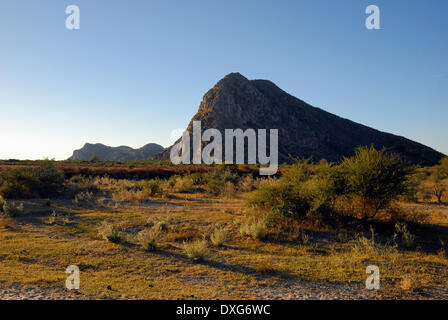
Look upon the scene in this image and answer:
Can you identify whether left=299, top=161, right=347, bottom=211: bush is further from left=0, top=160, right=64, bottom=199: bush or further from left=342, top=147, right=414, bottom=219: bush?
left=0, top=160, right=64, bottom=199: bush

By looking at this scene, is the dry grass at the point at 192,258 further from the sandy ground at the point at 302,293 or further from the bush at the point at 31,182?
the bush at the point at 31,182

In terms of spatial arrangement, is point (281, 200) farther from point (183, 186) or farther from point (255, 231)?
point (183, 186)

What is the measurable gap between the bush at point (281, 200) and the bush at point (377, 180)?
213cm

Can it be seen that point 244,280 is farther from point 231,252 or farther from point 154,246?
point 154,246

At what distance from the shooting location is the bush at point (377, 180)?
10.1 m

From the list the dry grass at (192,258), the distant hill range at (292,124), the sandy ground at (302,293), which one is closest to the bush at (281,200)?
the dry grass at (192,258)

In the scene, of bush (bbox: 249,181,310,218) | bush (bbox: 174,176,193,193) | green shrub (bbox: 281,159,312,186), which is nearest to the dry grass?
bush (bbox: 249,181,310,218)

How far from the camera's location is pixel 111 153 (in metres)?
128

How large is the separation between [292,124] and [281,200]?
89.4 meters

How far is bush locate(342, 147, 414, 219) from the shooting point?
10.1 m

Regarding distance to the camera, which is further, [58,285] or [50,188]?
[50,188]
